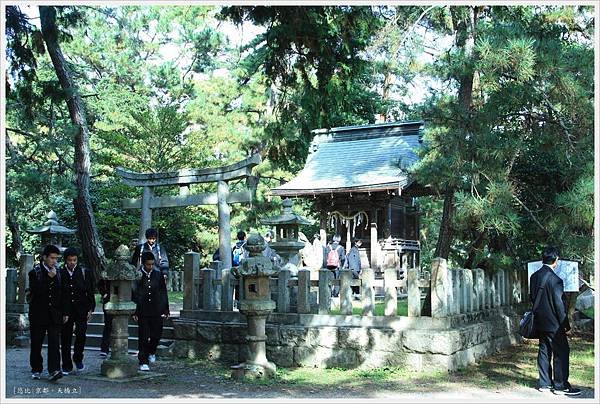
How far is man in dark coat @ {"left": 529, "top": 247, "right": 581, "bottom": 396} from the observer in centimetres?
769

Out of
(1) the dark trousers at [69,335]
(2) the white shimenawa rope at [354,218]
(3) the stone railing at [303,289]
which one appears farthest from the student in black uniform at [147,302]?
(2) the white shimenawa rope at [354,218]

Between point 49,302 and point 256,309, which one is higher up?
point 49,302

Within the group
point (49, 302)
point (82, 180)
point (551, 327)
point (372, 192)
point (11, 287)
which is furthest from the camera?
point (372, 192)

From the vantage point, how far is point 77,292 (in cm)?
860

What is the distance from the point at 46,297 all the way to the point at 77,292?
614mm

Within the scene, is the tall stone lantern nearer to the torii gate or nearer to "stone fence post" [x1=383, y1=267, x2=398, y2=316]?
"stone fence post" [x1=383, y1=267, x2=398, y2=316]

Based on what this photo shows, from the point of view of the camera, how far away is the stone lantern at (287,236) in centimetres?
1208

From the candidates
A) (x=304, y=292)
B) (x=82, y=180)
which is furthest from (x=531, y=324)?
(x=82, y=180)

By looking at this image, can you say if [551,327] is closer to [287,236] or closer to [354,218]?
[287,236]

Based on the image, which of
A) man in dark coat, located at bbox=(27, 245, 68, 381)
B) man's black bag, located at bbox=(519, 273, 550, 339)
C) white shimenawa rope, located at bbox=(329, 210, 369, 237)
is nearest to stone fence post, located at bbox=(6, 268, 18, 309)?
man in dark coat, located at bbox=(27, 245, 68, 381)

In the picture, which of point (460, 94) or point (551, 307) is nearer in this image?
point (551, 307)

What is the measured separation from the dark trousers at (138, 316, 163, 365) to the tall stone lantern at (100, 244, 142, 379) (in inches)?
15.5

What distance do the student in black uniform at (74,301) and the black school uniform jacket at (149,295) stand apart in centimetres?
62

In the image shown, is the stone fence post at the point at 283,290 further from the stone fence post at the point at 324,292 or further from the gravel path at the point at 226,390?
the gravel path at the point at 226,390
